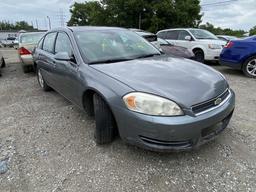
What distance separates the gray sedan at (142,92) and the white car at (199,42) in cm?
516

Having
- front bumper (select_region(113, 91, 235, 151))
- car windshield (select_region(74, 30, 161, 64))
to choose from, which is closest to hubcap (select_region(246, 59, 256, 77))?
car windshield (select_region(74, 30, 161, 64))

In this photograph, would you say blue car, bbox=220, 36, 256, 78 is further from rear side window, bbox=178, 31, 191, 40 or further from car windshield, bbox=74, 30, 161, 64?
car windshield, bbox=74, 30, 161, 64

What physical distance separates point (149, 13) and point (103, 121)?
23795mm

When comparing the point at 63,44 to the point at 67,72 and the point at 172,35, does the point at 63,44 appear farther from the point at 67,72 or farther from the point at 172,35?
the point at 172,35

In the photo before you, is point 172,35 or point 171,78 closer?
point 171,78

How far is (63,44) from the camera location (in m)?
3.72

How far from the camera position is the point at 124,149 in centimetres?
278

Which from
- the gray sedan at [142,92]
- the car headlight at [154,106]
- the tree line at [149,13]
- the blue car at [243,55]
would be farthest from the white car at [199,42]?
the tree line at [149,13]

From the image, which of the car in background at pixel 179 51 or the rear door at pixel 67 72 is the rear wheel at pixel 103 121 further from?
the car in background at pixel 179 51

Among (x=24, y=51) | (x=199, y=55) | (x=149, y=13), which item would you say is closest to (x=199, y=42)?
(x=199, y=55)

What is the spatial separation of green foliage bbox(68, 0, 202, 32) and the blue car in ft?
60.2

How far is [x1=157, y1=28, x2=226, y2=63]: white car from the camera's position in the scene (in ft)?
26.1

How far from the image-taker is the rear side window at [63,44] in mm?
3428

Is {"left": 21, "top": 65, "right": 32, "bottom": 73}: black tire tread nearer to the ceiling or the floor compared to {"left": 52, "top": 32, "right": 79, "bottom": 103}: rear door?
nearer to the floor
